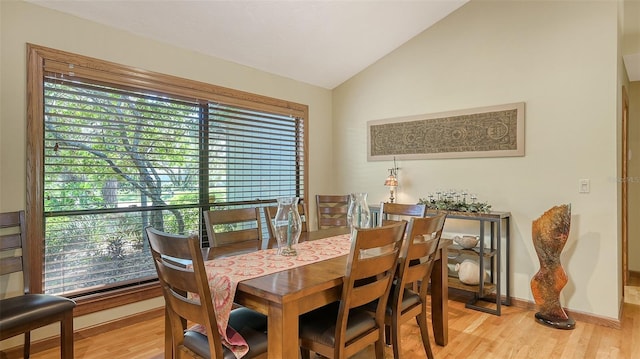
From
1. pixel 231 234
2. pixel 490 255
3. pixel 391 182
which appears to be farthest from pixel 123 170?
pixel 490 255

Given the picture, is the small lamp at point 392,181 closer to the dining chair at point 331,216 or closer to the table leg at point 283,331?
the dining chair at point 331,216

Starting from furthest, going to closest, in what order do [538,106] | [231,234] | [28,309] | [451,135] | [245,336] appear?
[451,135]
[538,106]
[231,234]
[28,309]
[245,336]

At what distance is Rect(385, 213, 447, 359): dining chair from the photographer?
6.38 feet

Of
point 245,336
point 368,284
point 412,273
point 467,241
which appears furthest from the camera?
point 467,241

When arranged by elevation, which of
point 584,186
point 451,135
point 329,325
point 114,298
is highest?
point 451,135

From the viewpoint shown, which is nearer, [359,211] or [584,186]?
[359,211]

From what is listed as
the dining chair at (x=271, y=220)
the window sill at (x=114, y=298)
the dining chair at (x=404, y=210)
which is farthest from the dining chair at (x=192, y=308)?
the dining chair at (x=404, y=210)

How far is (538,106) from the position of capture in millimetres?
3203

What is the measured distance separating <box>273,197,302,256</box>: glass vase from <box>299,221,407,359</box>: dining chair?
1.28ft

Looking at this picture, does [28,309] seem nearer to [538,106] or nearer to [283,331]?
[283,331]

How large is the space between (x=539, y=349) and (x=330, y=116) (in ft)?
10.8

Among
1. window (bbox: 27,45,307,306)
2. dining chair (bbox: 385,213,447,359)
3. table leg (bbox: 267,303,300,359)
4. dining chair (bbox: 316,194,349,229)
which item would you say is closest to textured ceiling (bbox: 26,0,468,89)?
window (bbox: 27,45,307,306)

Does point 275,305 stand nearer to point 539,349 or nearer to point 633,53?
point 539,349

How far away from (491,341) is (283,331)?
193 cm
